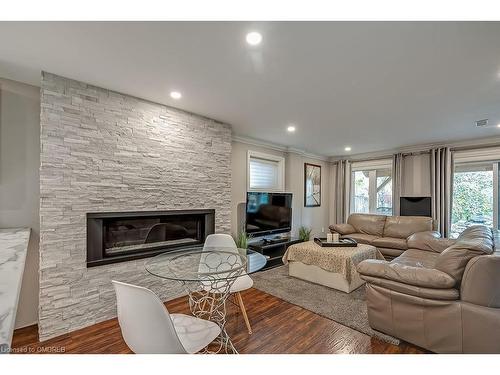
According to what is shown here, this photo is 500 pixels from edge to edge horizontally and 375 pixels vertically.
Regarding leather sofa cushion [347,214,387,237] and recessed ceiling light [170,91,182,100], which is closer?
recessed ceiling light [170,91,182,100]

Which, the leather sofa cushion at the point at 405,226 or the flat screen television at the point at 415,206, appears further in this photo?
the flat screen television at the point at 415,206

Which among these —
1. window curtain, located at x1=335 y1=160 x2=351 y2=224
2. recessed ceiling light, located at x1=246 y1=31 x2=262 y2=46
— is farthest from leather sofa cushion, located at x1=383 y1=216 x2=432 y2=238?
recessed ceiling light, located at x1=246 y1=31 x2=262 y2=46

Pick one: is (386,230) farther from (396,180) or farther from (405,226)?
(396,180)

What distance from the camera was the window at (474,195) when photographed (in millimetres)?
4332

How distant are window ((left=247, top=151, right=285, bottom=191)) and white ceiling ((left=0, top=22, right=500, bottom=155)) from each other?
150cm

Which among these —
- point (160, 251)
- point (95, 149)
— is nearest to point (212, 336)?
point (160, 251)

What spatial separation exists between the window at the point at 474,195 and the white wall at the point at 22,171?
6.57m

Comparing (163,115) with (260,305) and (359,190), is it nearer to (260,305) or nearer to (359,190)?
→ (260,305)

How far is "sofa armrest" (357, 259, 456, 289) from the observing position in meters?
1.71

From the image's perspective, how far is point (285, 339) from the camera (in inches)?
79.1

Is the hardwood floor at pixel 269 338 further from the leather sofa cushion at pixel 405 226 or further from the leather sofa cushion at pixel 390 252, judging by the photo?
the leather sofa cushion at pixel 405 226

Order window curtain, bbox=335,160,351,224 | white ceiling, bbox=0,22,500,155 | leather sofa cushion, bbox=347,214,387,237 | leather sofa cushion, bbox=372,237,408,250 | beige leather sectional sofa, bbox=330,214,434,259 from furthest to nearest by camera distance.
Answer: window curtain, bbox=335,160,351,224 < leather sofa cushion, bbox=347,214,387,237 < beige leather sectional sofa, bbox=330,214,434,259 < leather sofa cushion, bbox=372,237,408,250 < white ceiling, bbox=0,22,500,155

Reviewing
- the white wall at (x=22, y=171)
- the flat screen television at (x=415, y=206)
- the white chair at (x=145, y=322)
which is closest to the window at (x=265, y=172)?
the flat screen television at (x=415, y=206)

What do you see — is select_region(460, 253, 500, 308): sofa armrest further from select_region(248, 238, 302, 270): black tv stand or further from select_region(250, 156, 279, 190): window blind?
select_region(250, 156, 279, 190): window blind
